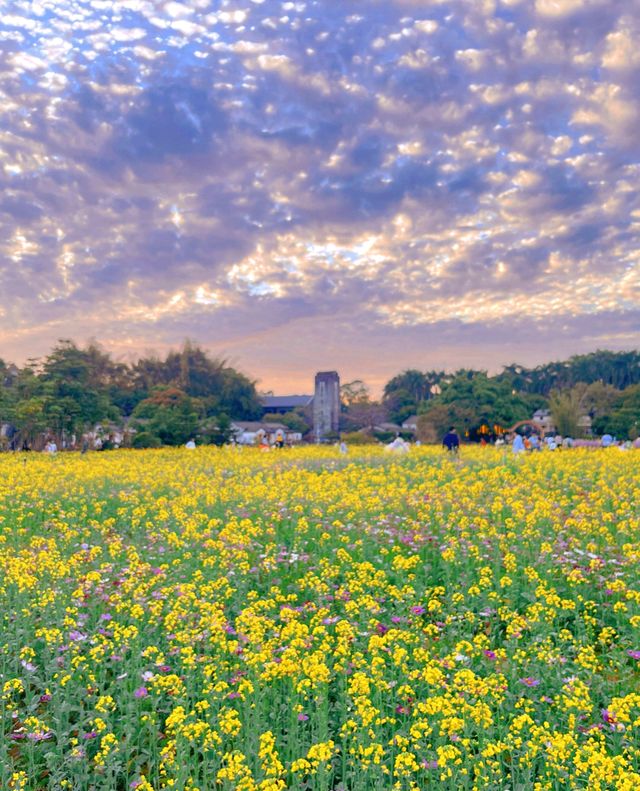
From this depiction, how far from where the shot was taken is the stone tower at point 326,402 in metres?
59.5

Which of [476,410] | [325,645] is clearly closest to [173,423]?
[476,410]

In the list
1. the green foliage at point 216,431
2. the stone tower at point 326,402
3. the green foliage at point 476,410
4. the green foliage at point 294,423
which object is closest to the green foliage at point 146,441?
the green foliage at point 216,431

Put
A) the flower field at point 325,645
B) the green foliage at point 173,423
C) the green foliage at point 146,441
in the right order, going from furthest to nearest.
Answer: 1. the green foliage at point 173,423
2. the green foliage at point 146,441
3. the flower field at point 325,645

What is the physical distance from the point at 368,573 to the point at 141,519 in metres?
5.00

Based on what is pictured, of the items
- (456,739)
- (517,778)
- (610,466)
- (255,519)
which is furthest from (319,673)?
(610,466)

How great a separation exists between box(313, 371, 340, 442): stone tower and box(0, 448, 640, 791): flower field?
156ft

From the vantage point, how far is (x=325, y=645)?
16.3 feet

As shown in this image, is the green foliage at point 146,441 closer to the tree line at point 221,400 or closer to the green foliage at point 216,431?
the tree line at point 221,400

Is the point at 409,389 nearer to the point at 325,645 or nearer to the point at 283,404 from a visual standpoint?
the point at 283,404

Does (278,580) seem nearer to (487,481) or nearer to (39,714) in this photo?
(39,714)

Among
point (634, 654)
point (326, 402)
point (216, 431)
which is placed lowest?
point (634, 654)

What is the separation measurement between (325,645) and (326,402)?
55.1 metres

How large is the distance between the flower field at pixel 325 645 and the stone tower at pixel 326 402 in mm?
47651

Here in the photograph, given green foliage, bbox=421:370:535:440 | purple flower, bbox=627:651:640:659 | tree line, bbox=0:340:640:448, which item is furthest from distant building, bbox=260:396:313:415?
purple flower, bbox=627:651:640:659
